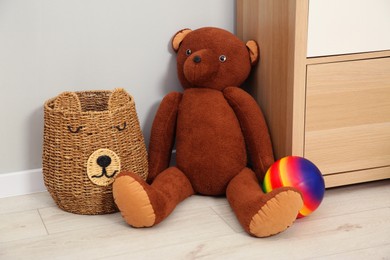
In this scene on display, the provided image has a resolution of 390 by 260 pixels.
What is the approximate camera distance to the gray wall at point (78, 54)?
5.27 feet

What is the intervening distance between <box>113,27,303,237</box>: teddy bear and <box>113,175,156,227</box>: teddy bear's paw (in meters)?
0.11

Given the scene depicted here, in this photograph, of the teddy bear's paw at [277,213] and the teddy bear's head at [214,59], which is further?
the teddy bear's head at [214,59]

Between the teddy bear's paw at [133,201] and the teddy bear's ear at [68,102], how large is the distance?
284 mm

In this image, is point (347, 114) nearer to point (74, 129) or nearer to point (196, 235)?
point (196, 235)

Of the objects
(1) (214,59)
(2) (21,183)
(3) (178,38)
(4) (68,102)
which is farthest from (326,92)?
(2) (21,183)

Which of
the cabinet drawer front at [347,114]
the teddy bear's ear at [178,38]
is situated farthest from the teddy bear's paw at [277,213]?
the teddy bear's ear at [178,38]

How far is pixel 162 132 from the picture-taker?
5.49ft

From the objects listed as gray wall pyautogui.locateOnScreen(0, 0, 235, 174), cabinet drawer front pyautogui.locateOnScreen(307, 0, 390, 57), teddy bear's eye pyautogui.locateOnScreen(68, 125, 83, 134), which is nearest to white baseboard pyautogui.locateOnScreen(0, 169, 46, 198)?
gray wall pyautogui.locateOnScreen(0, 0, 235, 174)

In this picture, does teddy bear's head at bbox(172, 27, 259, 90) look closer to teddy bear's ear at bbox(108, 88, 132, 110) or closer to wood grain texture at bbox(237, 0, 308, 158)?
wood grain texture at bbox(237, 0, 308, 158)

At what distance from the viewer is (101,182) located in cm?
149

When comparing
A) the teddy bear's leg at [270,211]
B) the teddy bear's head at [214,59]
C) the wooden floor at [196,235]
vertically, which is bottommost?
the wooden floor at [196,235]

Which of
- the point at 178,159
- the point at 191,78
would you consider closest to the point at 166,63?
the point at 191,78

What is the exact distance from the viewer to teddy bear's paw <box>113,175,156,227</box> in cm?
138

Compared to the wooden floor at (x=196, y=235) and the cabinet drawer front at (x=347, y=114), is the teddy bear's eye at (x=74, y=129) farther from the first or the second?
the cabinet drawer front at (x=347, y=114)
